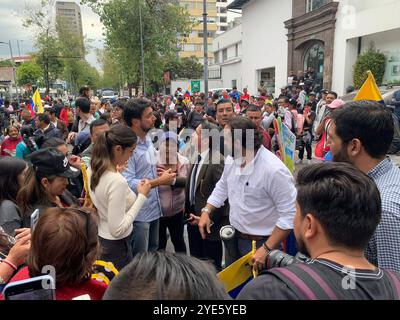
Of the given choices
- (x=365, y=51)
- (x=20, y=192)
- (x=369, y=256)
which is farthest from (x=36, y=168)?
(x=365, y=51)

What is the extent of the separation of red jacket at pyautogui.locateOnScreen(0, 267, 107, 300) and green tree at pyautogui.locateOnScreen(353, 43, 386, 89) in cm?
1503

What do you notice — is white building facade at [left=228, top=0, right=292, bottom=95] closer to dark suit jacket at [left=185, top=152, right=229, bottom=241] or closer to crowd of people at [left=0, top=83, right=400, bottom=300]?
crowd of people at [left=0, top=83, right=400, bottom=300]

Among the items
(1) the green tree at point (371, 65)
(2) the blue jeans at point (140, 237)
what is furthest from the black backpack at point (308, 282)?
(1) the green tree at point (371, 65)

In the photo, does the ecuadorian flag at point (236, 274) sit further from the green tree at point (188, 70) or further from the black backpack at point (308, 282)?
the green tree at point (188, 70)

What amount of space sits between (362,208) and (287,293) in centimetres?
44

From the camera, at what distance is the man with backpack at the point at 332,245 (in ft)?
3.49

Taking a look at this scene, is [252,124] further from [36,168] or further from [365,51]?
[365,51]

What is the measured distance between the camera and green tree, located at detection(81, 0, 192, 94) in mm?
20094

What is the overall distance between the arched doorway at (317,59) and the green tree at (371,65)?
11.7 feet

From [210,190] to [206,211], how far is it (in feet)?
1.05

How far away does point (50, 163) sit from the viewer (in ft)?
7.56

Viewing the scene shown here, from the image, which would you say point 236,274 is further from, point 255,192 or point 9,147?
point 9,147

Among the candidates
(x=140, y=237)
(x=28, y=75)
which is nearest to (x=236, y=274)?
(x=140, y=237)
